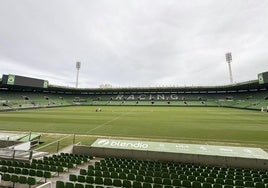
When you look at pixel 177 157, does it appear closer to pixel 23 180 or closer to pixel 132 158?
pixel 132 158

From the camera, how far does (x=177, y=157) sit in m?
12.5

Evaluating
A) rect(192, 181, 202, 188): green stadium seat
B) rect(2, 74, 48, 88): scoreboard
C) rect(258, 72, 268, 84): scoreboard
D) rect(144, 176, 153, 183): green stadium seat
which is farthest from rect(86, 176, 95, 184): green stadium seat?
rect(2, 74, 48, 88): scoreboard

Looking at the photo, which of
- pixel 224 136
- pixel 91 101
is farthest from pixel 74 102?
pixel 224 136

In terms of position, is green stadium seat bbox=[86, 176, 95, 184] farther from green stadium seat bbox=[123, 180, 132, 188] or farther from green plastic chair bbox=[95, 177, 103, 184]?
green stadium seat bbox=[123, 180, 132, 188]

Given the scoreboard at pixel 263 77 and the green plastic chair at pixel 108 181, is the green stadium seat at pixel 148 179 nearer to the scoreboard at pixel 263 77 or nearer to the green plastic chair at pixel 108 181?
the green plastic chair at pixel 108 181

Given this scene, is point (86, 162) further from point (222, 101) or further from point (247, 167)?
point (222, 101)

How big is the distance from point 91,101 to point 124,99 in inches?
657

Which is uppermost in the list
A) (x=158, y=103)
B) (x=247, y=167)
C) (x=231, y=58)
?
(x=231, y=58)

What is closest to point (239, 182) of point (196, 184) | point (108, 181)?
point (196, 184)

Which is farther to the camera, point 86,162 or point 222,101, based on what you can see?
point 222,101

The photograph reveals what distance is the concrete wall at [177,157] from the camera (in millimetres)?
11531

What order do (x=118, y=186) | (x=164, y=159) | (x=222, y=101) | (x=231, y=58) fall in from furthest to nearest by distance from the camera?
(x=231, y=58), (x=222, y=101), (x=164, y=159), (x=118, y=186)

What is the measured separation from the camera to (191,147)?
15.3m

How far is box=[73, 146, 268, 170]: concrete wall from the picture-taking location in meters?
11.5
